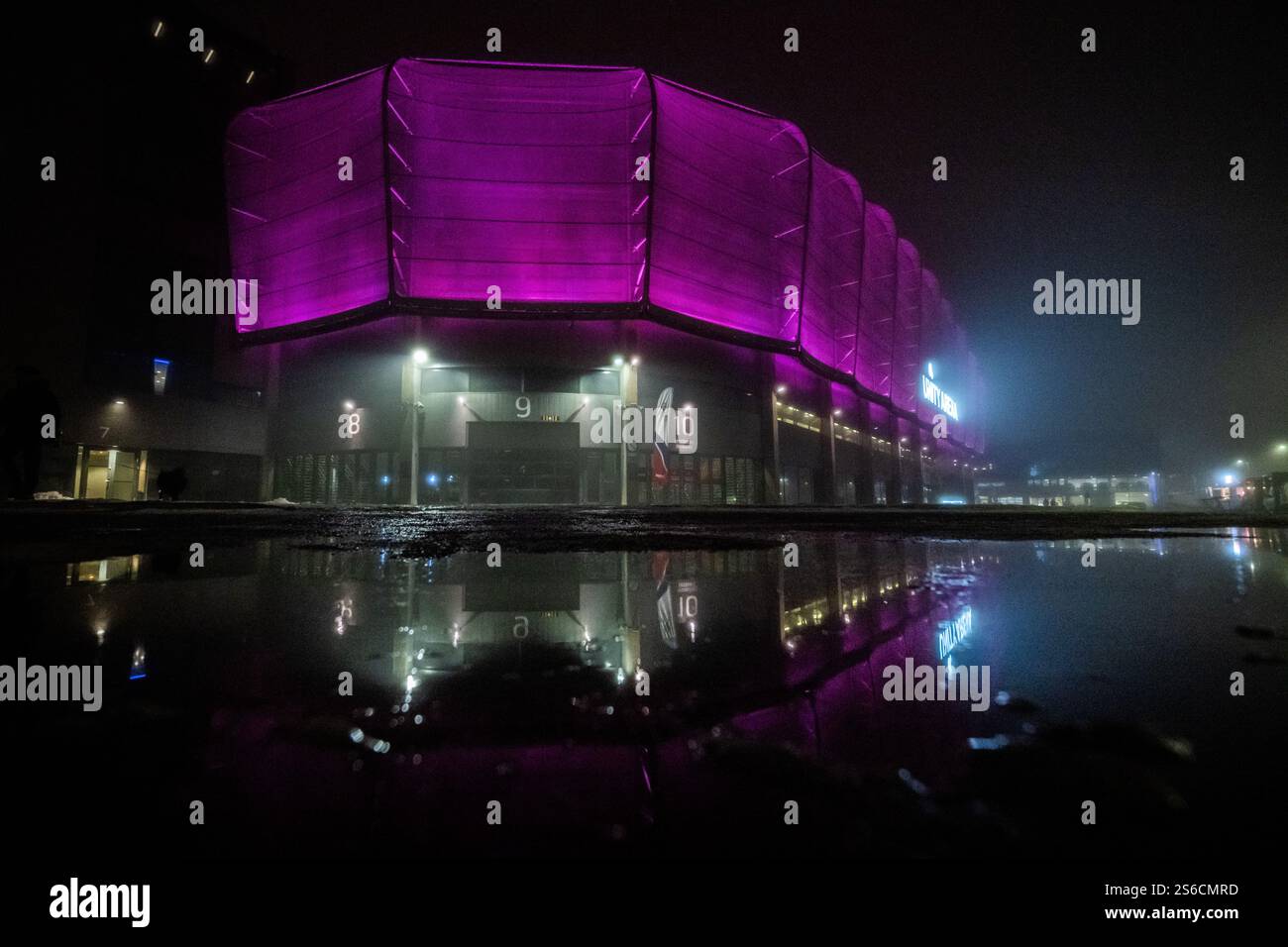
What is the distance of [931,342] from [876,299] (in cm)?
1775

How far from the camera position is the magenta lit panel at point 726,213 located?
23.6 meters

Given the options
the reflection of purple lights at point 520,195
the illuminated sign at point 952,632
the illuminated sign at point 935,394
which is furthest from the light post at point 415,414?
the illuminated sign at point 935,394

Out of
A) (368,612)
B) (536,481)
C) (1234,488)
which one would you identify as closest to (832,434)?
(536,481)

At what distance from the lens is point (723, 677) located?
132 cm

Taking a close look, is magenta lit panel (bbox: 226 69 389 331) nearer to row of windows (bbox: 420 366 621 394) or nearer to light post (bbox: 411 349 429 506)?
light post (bbox: 411 349 429 506)

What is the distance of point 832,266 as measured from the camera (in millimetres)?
31906

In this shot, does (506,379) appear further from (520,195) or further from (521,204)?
(520,195)

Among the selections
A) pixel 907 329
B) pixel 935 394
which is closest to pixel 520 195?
pixel 907 329

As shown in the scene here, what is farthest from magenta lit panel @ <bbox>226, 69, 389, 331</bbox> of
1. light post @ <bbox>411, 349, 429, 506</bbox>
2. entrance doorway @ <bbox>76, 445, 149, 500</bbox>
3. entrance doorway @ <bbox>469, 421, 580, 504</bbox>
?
entrance doorway @ <bbox>76, 445, 149, 500</bbox>

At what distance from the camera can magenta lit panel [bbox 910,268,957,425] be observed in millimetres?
47156

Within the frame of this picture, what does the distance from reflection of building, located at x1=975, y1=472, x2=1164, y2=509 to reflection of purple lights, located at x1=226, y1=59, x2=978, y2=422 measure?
3152 inches

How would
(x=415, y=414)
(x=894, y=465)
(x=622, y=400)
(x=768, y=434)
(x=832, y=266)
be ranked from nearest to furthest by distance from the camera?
1. (x=415, y=414)
2. (x=622, y=400)
3. (x=768, y=434)
4. (x=832, y=266)
5. (x=894, y=465)

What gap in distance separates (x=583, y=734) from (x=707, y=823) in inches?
13.1
